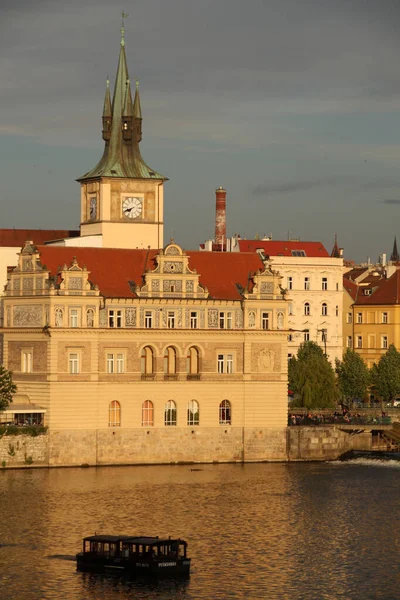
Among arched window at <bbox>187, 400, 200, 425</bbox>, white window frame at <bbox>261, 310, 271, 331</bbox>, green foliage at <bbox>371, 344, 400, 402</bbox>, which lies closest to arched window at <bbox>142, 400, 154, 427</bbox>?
arched window at <bbox>187, 400, 200, 425</bbox>

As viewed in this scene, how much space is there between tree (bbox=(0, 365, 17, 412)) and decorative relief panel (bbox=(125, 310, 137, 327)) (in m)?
7.59

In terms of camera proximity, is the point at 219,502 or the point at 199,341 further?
the point at 199,341

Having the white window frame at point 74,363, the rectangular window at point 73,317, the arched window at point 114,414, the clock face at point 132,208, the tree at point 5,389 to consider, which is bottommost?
the arched window at point 114,414

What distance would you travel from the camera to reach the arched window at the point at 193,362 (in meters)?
114

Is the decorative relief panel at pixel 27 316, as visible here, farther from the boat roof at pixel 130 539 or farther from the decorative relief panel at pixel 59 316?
the boat roof at pixel 130 539

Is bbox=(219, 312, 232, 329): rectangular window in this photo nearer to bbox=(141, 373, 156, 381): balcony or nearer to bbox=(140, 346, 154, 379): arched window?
bbox=(140, 346, 154, 379): arched window

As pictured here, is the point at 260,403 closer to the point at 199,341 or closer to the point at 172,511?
the point at 199,341

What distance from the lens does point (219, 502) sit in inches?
3844

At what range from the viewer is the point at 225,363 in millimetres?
115312

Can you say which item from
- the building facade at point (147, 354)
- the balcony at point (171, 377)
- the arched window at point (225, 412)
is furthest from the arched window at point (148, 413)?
the arched window at point (225, 412)

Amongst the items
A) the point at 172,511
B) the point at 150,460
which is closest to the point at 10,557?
the point at 172,511

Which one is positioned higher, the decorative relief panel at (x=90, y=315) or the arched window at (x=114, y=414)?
the decorative relief panel at (x=90, y=315)

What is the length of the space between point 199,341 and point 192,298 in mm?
2592

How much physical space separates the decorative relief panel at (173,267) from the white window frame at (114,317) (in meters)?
4.00
